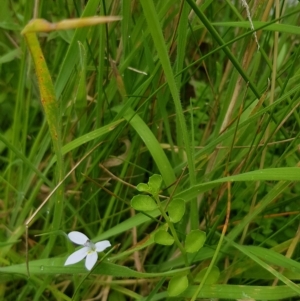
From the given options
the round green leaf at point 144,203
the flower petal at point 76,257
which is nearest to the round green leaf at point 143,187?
the round green leaf at point 144,203

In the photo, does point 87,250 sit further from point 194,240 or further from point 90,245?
point 194,240

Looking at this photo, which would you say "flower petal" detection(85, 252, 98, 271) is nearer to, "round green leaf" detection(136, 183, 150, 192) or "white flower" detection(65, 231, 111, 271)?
"white flower" detection(65, 231, 111, 271)

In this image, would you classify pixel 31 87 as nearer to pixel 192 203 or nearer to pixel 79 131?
pixel 79 131

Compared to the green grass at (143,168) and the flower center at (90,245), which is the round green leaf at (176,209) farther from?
the flower center at (90,245)

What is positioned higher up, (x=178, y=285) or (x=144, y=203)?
(x=144, y=203)

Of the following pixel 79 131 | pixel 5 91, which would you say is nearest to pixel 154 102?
pixel 79 131

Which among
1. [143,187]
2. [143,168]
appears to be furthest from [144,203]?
[143,168]

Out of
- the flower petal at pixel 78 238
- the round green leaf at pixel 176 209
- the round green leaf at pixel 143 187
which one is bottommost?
the flower petal at pixel 78 238
